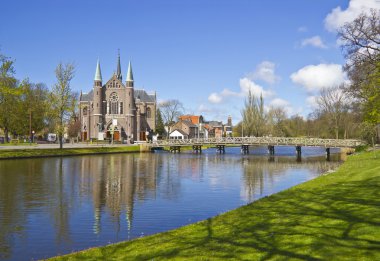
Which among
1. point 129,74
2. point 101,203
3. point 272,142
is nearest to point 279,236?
point 101,203

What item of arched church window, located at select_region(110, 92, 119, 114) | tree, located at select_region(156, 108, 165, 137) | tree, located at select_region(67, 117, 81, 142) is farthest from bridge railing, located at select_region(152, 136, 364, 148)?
tree, located at select_region(156, 108, 165, 137)

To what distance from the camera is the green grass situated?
8.42 meters

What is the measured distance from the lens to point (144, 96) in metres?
107

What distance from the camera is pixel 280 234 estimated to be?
10070 millimetres

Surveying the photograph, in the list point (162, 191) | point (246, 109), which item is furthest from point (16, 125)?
point (162, 191)

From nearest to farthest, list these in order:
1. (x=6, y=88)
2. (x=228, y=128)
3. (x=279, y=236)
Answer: (x=279, y=236)
(x=6, y=88)
(x=228, y=128)

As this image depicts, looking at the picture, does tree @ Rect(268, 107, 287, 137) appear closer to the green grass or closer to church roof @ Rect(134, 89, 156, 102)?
church roof @ Rect(134, 89, 156, 102)

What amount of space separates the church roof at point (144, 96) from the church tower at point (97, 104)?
1586 cm

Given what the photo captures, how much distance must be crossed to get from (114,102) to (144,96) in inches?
614

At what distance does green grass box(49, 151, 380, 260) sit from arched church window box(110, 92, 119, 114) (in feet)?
263

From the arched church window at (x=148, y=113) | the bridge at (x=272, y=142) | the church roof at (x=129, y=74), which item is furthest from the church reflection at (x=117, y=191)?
the arched church window at (x=148, y=113)

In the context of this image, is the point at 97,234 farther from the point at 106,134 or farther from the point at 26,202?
the point at 106,134

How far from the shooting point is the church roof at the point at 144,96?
10638cm

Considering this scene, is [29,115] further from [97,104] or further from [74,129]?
[74,129]
